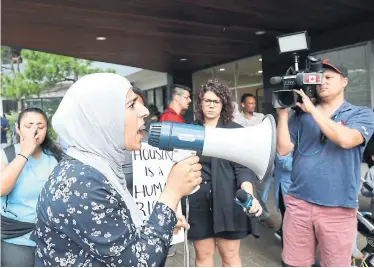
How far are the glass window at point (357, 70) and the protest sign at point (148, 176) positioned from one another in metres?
5.64

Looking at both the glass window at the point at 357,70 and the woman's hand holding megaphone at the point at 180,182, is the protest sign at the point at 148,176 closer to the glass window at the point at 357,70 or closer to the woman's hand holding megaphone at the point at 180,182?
the woman's hand holding megaphone at the point at 180,182

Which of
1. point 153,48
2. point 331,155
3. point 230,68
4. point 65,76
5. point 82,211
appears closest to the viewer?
point 82,211

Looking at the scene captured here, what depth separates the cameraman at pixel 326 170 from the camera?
2.15 meters

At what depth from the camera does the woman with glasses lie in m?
2.50

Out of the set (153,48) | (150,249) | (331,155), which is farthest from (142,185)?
(153,48)

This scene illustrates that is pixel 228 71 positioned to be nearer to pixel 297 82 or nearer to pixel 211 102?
pixel 211 102

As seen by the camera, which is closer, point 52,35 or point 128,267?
point 128,267

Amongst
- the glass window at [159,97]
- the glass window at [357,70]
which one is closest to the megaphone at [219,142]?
the glass window at [357,70]

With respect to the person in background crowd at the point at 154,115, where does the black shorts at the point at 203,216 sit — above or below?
below

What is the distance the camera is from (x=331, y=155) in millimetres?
2170

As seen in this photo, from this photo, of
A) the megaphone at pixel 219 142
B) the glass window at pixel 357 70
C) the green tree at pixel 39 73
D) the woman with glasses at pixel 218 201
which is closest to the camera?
the megaphone at pixel 219 142

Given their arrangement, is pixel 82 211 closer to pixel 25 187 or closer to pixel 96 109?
pixel 96 109

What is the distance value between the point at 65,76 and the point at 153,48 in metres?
10.8

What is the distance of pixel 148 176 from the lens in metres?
2.82
